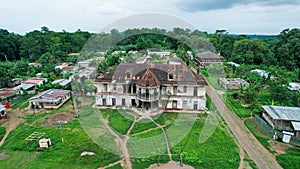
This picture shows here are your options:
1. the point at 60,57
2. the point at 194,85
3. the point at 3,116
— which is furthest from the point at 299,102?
the point at 60,57

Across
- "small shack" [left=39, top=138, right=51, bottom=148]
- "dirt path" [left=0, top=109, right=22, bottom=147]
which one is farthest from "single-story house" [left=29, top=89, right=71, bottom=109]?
"small shack" [left=39, top=138, right=51, bottom=148]

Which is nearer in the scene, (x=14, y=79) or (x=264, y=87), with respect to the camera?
(x=264, y=87)

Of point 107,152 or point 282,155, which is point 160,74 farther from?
point 282,155

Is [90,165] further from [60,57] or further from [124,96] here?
[60,57]

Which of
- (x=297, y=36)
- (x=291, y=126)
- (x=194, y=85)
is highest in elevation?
(x=297, y=36)

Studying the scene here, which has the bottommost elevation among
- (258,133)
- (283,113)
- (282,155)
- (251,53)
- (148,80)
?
(282,155)

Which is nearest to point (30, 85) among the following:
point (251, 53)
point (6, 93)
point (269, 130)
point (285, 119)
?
point (6, 93)

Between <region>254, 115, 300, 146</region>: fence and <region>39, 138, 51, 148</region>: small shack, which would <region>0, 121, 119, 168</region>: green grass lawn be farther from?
<region>254, 115, 300, 146</region>: fence
